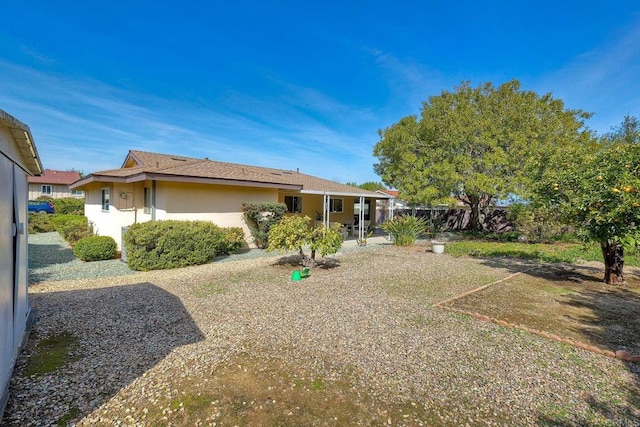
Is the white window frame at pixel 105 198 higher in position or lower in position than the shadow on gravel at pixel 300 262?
higher

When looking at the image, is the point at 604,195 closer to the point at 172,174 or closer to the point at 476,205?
the point at 172,174

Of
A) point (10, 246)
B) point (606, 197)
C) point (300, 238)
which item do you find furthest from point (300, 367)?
point (606, 197)

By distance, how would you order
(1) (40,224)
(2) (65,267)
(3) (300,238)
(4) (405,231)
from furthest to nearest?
(1) (40,224) → (4) (405,231) → (2) (65,267) → (3) (300,238)

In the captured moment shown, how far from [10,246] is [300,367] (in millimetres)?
3673

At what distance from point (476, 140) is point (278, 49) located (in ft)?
38.0

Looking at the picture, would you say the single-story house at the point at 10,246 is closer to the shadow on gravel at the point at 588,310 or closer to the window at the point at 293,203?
the shadow on gravel at the point at 588,310

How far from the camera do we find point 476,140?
1680 centimetres

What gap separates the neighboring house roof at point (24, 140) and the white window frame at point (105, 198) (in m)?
8.52

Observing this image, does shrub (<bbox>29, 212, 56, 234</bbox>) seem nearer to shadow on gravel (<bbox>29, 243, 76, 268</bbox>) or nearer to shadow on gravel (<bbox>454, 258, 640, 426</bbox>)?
shadow on gravel (<bbox>29, 243, 76, 268</bbox>)

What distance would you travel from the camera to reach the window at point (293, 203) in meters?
17.0

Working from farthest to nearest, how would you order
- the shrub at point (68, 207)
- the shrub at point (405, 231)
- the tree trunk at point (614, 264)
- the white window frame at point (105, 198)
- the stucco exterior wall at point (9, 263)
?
the shrub at point (68, 207), the shrub at point (405, 231), the white window frame at point (105, 198), the tree trunk at point (614, 264), the stucco exterior wall at point (9, 263)

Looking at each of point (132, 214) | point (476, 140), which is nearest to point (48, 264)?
point (132, 214)

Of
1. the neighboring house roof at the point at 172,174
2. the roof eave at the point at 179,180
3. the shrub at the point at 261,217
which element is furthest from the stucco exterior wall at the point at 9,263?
the shrub at the point at 261,217

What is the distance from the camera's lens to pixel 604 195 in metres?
6.45
